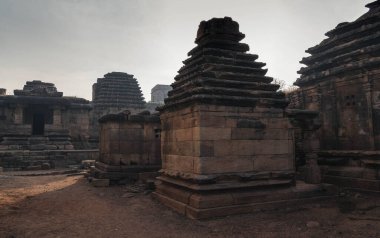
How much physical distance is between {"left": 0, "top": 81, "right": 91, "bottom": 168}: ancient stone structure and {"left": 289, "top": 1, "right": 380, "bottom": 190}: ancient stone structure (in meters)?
19.4

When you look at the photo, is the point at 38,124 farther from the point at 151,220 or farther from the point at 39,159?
the point at 151,220

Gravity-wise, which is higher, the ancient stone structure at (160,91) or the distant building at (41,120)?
the ancient stone structure at (160,91)

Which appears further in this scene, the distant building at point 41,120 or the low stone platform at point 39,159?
the distant building at point 41,120

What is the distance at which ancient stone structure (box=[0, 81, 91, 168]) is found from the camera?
2466 cm

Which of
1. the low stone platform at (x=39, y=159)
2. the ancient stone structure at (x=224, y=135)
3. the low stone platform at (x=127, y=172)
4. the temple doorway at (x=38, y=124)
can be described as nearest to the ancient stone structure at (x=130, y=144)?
the low stone platform at (x=127, y=172)

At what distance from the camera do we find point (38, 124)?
1114 inches

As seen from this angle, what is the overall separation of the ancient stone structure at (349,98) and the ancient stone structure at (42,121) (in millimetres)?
19396

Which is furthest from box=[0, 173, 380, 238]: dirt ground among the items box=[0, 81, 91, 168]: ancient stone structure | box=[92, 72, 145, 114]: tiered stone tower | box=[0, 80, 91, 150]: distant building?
box=[92, 72, 145, 114]: tiered stone tower

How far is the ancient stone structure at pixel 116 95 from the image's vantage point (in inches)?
1387

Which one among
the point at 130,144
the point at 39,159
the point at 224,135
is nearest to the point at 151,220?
the point at 224,135

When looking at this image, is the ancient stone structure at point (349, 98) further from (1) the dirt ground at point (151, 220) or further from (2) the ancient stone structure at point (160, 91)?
(2) the ancient stone structure at point (160, 91)

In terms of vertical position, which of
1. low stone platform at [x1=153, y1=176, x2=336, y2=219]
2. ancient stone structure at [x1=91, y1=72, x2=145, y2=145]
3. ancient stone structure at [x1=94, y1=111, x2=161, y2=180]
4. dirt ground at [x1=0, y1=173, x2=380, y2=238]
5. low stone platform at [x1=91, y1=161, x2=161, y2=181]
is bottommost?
dirt ground at [x1=0, y1=173, x2=380, y2=238]

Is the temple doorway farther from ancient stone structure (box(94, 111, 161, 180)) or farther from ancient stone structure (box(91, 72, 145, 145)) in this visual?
ancient stone structure (box(94, 111, 161, 180))

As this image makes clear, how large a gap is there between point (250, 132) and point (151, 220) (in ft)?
10.7
